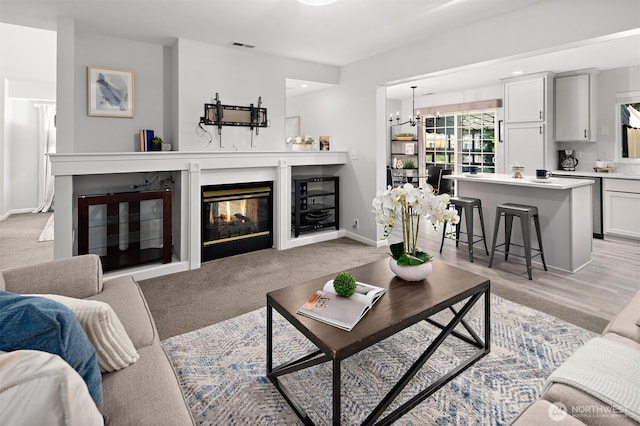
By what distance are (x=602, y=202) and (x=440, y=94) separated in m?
4.17

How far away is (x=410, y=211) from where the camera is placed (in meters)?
2.13

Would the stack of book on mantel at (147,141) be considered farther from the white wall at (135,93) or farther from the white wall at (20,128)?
the white wall at (20,128)

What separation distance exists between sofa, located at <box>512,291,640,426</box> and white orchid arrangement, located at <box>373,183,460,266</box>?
0.90m

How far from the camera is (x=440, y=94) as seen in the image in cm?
814

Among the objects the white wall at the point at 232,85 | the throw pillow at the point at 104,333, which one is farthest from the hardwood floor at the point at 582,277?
the throw pillow at the point at 104,333

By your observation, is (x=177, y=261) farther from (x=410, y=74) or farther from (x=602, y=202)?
(x=602, y=202)

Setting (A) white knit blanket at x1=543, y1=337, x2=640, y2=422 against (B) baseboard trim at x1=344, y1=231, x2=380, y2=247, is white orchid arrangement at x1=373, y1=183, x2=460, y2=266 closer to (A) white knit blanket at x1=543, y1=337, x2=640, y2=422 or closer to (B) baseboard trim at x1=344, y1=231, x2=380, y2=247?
(A) white knit blanket at x1=543, y1=337, x2=640, y2=422

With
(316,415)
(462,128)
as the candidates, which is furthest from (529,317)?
(462,128)

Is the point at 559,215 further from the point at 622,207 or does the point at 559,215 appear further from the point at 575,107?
the point at 575,107

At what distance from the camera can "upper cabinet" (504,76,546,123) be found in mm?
5785

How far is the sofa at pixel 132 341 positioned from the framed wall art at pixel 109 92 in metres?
2.44

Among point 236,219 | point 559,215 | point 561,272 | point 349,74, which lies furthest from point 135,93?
point 561,272

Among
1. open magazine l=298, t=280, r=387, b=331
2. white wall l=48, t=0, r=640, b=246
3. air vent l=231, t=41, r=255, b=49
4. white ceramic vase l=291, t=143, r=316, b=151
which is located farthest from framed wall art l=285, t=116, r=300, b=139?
open magazine l=298, t=280, r=387, b=331

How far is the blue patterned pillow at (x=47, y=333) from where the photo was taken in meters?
0.96
